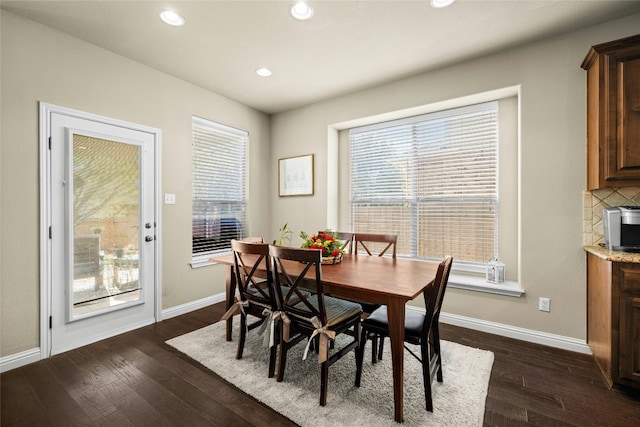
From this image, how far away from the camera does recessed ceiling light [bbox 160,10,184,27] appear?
2252 mm

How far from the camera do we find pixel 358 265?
2340 mm

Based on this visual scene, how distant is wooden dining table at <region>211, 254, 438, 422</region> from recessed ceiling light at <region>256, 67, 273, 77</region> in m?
2.16

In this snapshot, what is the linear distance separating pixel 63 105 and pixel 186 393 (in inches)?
102

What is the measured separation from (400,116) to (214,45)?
222 centimetres

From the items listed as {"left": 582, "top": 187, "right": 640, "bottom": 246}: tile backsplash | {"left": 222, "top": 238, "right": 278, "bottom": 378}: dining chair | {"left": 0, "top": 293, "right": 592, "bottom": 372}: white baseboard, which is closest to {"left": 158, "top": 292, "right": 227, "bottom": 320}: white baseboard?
{"left": 0, "top": 293, "right": 592, "bottom": 372}: white baseboard

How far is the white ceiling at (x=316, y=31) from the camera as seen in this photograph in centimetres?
218

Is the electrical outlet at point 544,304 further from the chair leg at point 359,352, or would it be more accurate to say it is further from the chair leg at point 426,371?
the chair leg at point 359,352

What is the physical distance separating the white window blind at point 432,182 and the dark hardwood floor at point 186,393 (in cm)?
120

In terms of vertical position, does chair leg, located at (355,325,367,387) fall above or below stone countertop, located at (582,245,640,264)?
below

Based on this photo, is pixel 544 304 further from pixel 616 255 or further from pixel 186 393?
pixel 186 393

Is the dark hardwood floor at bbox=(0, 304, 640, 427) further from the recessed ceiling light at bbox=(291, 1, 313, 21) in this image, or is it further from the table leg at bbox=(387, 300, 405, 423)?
the recessed ceiling light at bbox=(291, 1, 313, 21)

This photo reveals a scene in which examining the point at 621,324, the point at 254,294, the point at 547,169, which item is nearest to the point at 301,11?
the point at 254,294

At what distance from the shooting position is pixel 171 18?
2.32 m

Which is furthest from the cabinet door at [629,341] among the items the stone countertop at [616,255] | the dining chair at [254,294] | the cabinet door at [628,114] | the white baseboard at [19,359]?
the white baseboard at [19,359]
